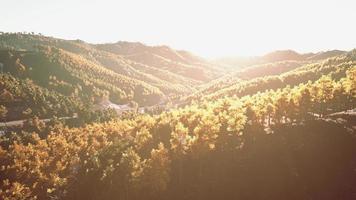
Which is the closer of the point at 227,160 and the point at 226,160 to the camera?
the point at 227,160

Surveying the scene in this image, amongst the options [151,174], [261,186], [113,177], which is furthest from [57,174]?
[261,186]

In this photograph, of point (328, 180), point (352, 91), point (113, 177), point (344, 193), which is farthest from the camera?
point (352, 91)

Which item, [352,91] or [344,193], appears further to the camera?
[352,91]

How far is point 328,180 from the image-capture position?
125 m

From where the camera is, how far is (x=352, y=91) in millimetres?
157750

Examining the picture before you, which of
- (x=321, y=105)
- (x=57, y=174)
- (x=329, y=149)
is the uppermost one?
(x=321, y=105)

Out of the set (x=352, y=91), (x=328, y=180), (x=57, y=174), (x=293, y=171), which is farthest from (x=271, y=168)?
(x=57, y=174)

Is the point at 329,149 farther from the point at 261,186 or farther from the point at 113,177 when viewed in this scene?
the point at 113,177

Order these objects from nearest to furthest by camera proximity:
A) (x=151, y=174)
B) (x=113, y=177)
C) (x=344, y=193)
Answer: (x=344, y=193)
(x=151, y=174)
(x=113, y=177)

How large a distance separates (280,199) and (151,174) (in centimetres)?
4363

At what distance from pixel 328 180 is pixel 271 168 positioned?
→ 1934 cm

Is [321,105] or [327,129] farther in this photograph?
[321,105]

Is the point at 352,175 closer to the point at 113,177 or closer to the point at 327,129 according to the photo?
the point at 327,129

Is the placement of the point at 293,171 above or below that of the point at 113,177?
above
